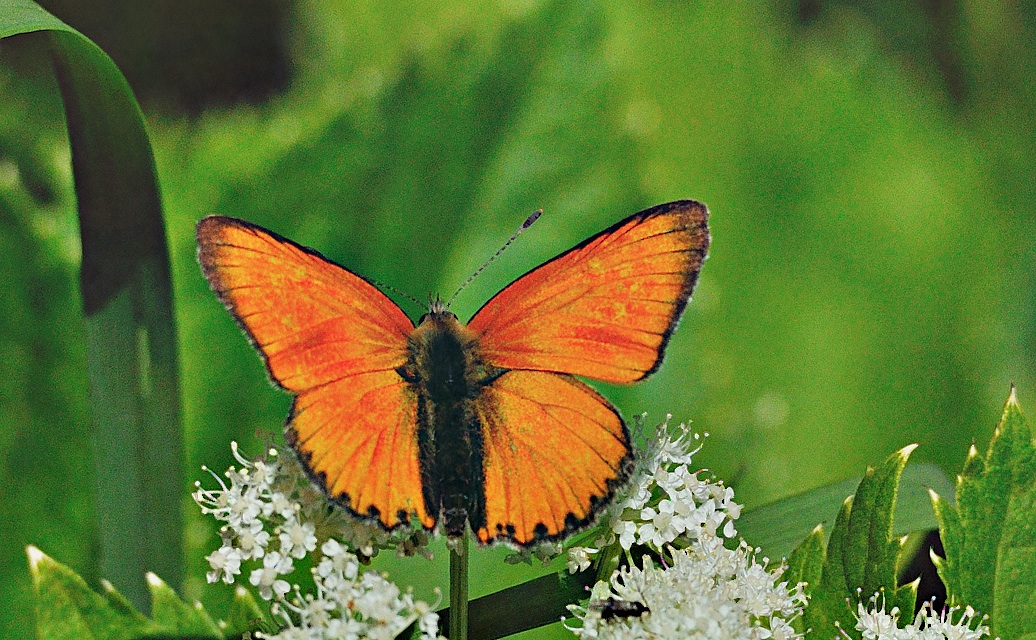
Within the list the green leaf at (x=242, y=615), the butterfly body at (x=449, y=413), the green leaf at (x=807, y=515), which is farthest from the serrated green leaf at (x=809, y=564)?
the green leaf at (x=242, y=615)

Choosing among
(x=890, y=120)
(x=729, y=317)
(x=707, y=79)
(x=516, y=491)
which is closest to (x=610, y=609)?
(x=516, y=491)

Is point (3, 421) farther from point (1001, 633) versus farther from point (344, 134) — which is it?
point (1001, 633)

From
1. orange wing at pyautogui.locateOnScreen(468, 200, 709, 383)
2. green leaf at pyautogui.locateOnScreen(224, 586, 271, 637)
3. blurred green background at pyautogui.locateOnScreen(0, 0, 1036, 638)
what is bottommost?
green leaf at pyautogui.locateOnScreen(224, 586, 271, 637)

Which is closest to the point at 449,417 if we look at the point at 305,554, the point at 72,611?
the point at 305,554

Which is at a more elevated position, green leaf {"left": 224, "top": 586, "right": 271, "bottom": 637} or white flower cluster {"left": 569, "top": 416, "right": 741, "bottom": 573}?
white flower cluster {"left": 569, "top": 416, "right": 741, "bottom": 573}

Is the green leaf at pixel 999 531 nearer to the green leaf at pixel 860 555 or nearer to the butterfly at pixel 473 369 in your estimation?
the green leaf at pixel 860 555

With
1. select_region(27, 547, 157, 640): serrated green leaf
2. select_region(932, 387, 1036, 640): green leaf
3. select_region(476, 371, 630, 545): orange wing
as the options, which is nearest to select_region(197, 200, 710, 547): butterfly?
select_region(476, 371, 630, 545): orange wing

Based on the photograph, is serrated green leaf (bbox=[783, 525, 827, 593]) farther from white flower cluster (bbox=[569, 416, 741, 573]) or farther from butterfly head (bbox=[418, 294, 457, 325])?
butterfly head (bbox=[418, 294, 457, 325])

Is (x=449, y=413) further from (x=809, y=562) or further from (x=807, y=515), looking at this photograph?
(x=807, y=515)
